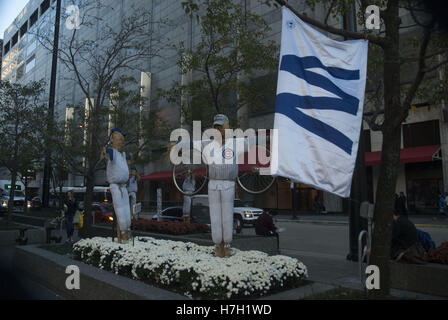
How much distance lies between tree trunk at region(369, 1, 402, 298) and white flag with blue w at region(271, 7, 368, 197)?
1.23ft

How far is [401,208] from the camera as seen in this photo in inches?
269

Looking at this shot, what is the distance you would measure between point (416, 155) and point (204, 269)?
68.3 ft

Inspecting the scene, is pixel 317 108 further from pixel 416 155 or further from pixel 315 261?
pixel 416 155

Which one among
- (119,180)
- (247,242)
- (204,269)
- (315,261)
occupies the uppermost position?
(119,180)

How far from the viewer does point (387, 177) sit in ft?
13.7

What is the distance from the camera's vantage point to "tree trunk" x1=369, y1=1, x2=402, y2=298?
4152 mm

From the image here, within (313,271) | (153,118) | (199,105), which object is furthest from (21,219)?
(313,271)

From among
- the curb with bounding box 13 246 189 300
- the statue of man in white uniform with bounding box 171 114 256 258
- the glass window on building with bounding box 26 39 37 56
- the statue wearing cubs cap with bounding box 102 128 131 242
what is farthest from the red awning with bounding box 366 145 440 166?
the glass window on building with bounding box 26 39 37 56

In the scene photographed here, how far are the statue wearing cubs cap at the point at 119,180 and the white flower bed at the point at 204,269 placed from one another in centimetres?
73

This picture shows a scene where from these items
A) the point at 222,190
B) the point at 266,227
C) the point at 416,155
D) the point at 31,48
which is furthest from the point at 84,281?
the point at 31,48

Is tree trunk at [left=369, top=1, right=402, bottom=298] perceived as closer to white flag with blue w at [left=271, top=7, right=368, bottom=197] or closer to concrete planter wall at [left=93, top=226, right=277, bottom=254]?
white flag with blue w at [left=271, top=7, right=368, bottom=197]

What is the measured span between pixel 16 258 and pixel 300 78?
8.22 m

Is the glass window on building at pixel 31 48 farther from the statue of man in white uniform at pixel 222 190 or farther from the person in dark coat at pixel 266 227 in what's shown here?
the statue of man in white uniform at pixel 222 190
